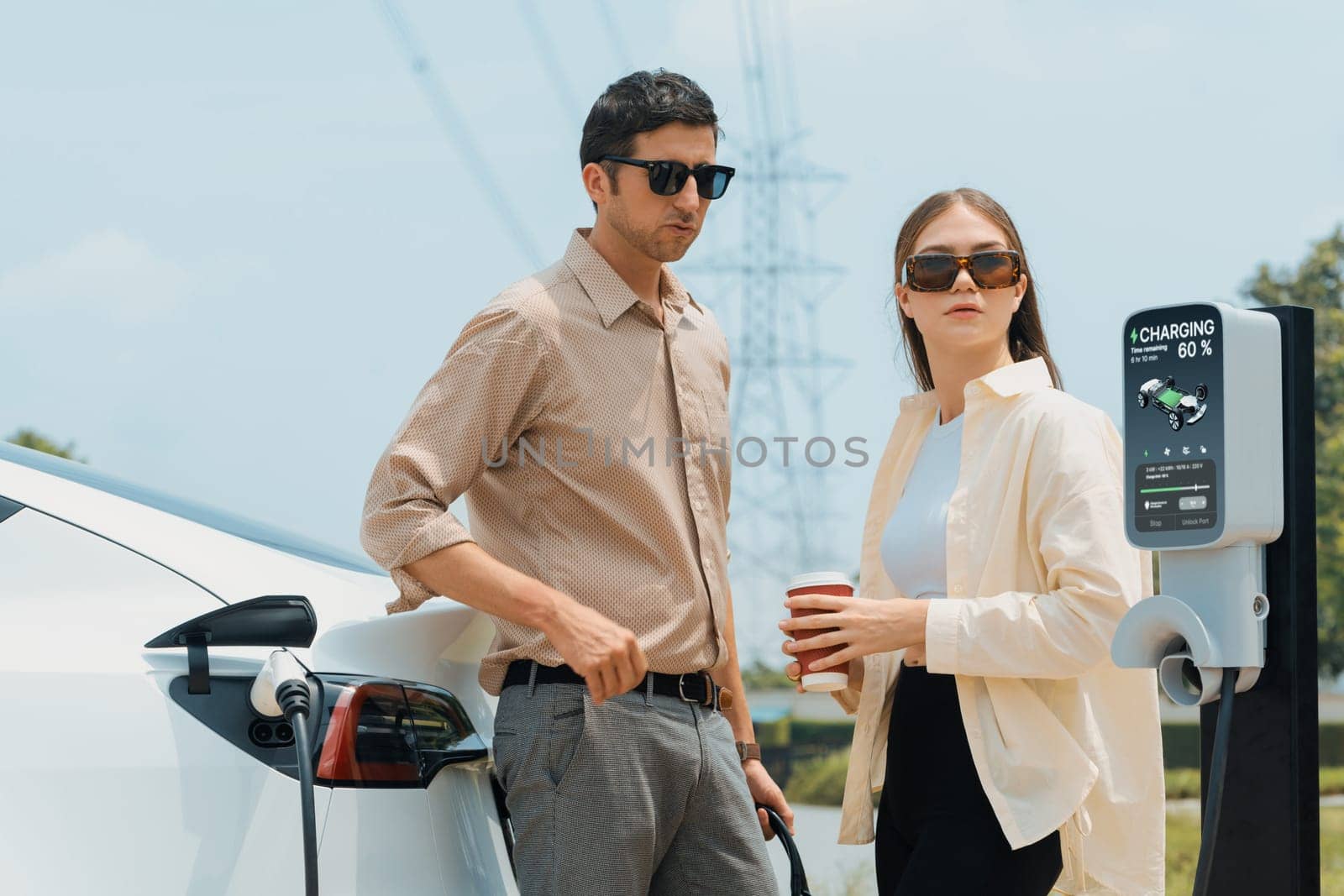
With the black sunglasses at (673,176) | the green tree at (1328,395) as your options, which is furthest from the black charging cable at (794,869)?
the green tree at (1328,395)

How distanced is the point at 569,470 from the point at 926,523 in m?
0.68

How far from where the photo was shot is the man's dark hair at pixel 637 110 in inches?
101

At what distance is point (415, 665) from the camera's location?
7.45 feet

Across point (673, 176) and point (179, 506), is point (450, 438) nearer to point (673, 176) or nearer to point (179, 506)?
point (179, 506)

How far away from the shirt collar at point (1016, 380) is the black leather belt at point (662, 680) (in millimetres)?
709

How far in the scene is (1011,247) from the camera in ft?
8.91

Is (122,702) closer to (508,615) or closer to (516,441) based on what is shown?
(508,615)

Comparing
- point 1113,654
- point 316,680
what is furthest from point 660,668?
point 1113,654

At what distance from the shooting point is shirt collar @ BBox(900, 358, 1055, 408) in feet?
8.29

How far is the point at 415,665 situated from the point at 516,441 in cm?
40

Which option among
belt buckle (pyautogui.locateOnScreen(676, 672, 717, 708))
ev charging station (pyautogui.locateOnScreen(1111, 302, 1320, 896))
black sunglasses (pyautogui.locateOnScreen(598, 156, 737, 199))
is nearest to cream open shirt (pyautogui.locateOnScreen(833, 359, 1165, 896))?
ev charging station (pyautogui.locateOnScreen(1111, 302, 1320, 896))

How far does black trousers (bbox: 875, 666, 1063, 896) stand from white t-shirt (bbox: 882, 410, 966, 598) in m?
0.16

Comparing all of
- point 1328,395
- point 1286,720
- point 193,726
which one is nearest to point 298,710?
point 193,726

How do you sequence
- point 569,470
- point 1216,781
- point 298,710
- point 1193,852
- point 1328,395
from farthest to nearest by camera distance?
1. point 1328,395
2. point 1193,852
3. point 569,470
4. point 1216,781
5. point 298,710
